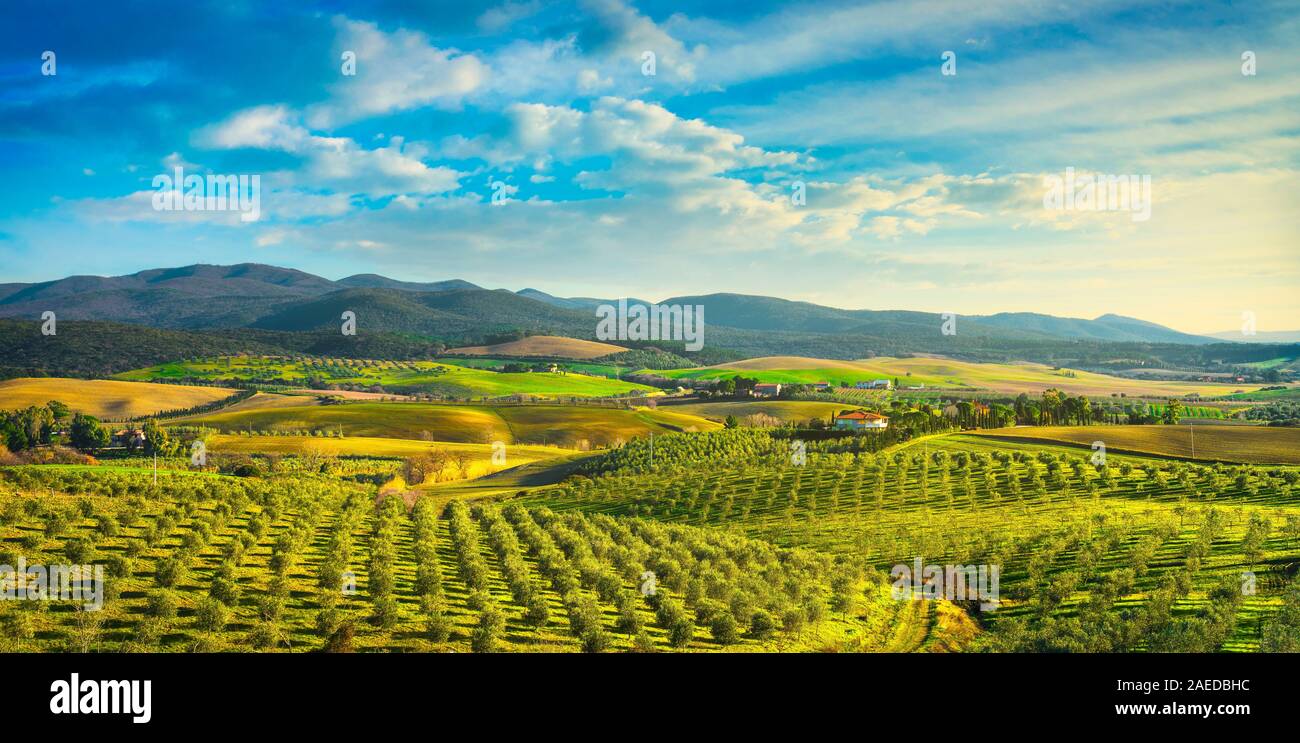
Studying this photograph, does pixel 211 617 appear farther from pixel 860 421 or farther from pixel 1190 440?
pixel 860 421

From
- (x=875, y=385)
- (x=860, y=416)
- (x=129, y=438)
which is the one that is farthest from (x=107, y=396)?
(x=875, y=385)

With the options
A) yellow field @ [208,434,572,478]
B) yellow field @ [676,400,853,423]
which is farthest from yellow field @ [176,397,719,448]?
yellow field @ [676,400,853,423]

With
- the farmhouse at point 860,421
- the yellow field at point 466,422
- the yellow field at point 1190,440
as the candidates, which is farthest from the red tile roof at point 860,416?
the yellow field at point 1190,440

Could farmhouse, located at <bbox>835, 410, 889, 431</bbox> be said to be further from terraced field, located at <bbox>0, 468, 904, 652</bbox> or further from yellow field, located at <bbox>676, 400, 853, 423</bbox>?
terraced field, located at <bbox>0, 468, 904, 652</bbox>
